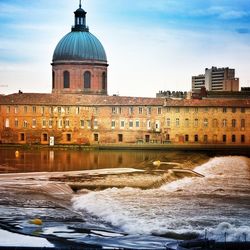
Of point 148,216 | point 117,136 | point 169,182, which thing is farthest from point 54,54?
point 148,216

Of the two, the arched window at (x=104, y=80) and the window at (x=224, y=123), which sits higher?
the arched window at (x=104, y=80)

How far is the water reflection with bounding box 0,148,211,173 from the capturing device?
169ft

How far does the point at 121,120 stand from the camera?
78250 millimetres

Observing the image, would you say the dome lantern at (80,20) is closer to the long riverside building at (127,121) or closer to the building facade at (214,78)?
the long riverside building at (127,121)

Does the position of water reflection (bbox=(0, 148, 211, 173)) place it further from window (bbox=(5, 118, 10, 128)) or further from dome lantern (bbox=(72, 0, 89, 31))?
dome lantern (bbox=(72, 0, 89, 31))

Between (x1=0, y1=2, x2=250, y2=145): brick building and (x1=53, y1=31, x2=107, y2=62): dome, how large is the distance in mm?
8078

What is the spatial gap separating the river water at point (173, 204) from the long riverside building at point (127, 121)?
Answer: 872 inches

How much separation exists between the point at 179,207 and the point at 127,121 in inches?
1828

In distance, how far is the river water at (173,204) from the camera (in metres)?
26.8

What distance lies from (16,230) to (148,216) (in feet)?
18.4

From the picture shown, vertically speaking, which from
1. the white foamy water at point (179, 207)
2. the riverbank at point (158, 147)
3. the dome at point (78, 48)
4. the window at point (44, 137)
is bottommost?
the white foamy water at point (179, 207)

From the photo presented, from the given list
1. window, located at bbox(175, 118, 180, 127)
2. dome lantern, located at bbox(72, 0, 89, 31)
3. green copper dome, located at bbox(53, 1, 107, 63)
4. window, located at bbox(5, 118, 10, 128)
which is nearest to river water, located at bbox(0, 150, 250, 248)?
window, located at bbox(175, 118, 180, 127)

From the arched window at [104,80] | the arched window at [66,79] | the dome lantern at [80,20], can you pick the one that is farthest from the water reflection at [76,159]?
the dome lantern at [80,20]

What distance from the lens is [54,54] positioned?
289 feet
